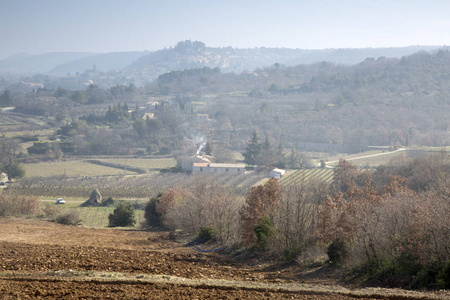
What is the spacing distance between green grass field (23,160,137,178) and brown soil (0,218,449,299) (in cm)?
5044

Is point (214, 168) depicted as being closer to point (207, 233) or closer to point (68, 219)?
point (68, 219)

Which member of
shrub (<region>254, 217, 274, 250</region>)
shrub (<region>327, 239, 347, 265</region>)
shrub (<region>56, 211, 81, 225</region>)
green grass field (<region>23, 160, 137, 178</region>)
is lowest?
green grass field (<region>23, 160, 137, 178</region>)

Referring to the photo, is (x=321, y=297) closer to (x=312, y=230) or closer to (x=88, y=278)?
(x=88, y=278)

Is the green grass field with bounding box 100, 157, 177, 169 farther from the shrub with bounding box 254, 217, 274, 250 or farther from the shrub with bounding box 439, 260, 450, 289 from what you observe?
the shrub with bounding box 439, 260, 450, 289

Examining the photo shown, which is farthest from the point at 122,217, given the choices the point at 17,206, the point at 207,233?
the point at 207,233

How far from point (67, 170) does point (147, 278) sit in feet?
200

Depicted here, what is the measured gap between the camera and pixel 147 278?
11.8 meters

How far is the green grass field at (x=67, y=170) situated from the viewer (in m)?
65.6

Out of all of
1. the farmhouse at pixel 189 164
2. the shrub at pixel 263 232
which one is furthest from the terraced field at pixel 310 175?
the shrub at pixel 263 232

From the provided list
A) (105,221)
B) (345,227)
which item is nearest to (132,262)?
(345,227)

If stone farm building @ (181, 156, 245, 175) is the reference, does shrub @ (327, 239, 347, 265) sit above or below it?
above

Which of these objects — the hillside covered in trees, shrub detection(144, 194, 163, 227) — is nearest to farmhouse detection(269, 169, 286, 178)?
the hillside covered in trees

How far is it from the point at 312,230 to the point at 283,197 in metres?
2.22

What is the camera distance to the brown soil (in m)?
10.2
